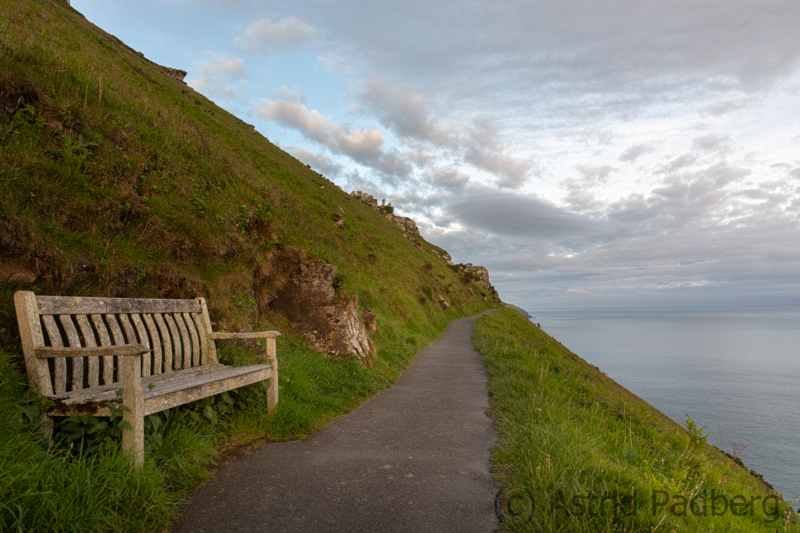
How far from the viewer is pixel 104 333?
13.9ft

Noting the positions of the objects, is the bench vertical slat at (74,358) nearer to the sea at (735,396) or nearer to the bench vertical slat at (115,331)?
the bench vertical slat at (115,331)

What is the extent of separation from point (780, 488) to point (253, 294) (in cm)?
1598

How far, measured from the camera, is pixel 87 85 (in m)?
6.87

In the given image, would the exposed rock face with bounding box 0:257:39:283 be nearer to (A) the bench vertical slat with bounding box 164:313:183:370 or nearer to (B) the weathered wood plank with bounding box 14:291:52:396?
(B) the weathered wood plank with bounding box 14:291:52:396

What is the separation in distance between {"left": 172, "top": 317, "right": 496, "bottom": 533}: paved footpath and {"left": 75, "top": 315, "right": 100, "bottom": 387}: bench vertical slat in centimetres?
151

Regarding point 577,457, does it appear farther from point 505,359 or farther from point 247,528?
point 505,359

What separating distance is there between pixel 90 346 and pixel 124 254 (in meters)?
1.75

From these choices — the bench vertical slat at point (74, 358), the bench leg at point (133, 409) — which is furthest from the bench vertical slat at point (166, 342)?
the bench leg at point (133, 409)

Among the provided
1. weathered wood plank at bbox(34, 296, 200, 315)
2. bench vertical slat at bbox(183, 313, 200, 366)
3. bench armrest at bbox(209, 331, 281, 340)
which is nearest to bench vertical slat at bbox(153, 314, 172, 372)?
weathered wood plank at bbox(34, 296, 200, 315)

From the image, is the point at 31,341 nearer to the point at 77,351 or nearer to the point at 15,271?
the point at 77,351

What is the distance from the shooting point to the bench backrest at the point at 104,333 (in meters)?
3.53

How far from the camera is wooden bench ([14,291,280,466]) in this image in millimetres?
3354

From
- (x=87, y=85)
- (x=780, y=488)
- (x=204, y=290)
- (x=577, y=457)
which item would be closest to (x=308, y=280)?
(x=204, y=290)

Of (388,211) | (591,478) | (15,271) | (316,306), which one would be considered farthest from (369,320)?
(388,211)
